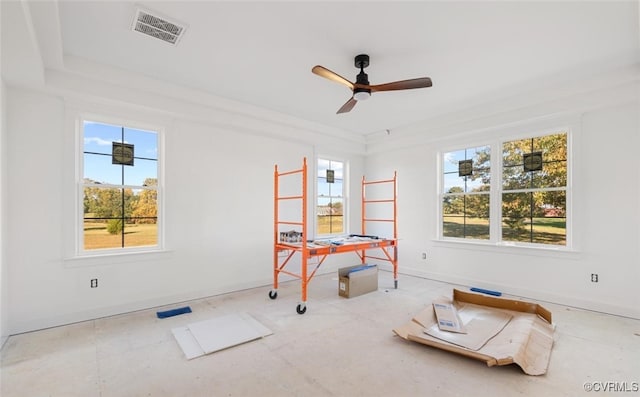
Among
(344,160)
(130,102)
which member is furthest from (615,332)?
(130,102)

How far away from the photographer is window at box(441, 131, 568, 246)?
4.19 metres

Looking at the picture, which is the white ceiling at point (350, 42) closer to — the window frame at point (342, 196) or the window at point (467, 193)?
the window at point (467, 193)

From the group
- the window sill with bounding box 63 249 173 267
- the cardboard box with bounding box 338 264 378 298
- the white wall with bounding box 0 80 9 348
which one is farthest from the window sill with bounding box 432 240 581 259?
the white wall with bounding box 0 80 9 348

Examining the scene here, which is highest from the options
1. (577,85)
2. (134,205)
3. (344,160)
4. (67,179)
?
(577,85)

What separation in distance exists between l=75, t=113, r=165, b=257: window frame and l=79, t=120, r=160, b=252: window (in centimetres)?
2

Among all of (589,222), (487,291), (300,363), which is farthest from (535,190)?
(300,363)

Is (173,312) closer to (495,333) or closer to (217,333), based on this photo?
(217,333)

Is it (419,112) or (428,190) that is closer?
(419,112)

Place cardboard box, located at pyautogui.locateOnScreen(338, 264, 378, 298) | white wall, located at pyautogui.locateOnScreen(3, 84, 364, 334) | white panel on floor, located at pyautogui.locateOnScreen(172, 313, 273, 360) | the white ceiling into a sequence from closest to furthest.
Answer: the white ceiling < white panel on floor, located at pyautogui.locateOnScreen(172, 313, 273, 360) < white wall, located at pyautogui.locateOnScreen(3, 84, 364, 334) < cardboard box, located at pyautogui.locateOnScreen(338, 264, 378, 298)

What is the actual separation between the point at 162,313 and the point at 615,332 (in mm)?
5038

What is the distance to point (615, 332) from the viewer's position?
310 cm

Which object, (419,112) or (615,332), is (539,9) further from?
(615,332)

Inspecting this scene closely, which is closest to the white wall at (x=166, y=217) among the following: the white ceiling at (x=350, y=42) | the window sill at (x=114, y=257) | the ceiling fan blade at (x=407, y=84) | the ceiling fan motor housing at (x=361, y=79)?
the window sill at (x=114, y=257)

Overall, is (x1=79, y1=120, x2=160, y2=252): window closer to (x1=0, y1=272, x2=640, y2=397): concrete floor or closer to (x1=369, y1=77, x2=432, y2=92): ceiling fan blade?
(x1=0, y1=272, x2=640, y2=397): concrete floor
